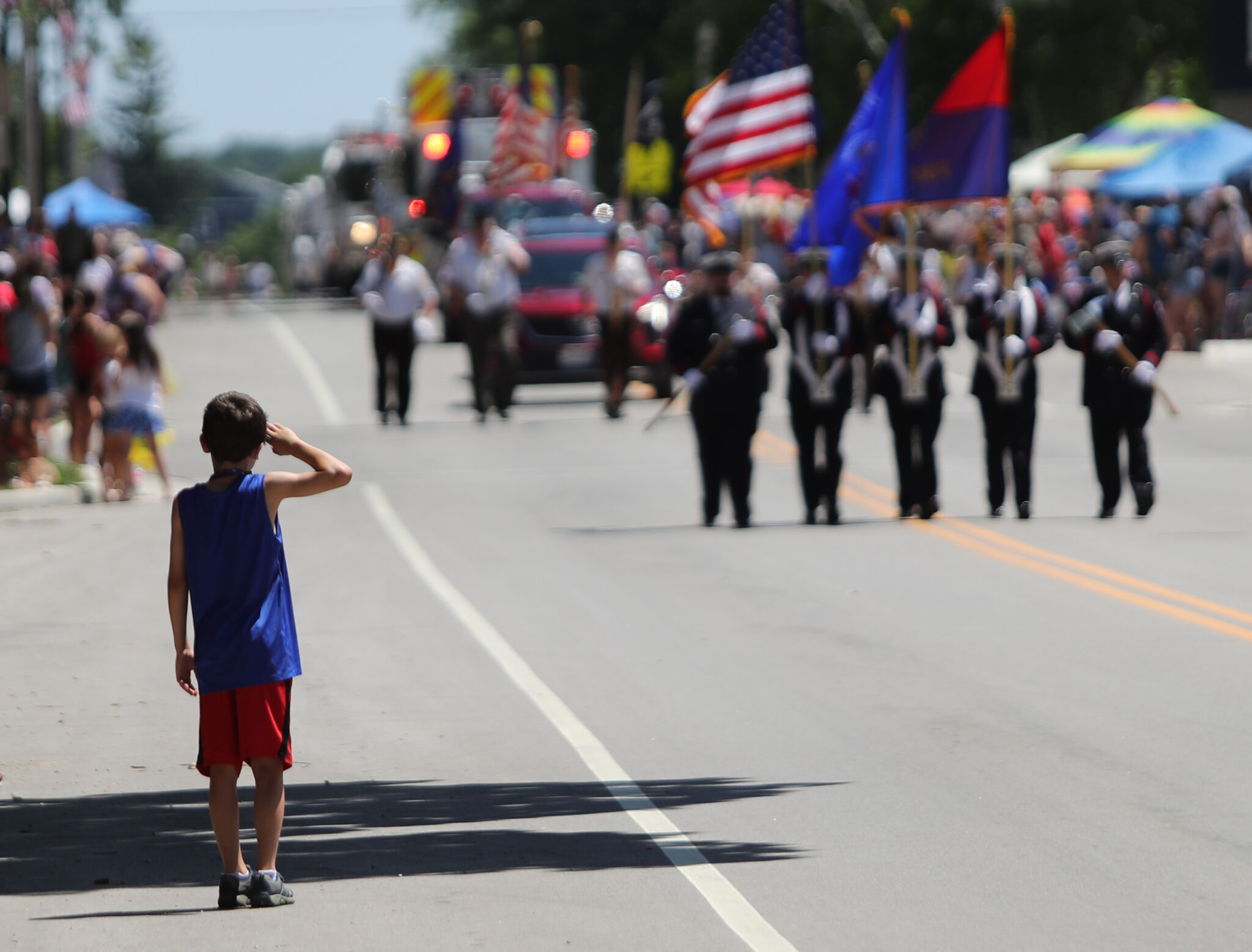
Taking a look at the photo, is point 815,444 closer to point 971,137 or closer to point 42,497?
point 971,137

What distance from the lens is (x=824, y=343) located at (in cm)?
1703

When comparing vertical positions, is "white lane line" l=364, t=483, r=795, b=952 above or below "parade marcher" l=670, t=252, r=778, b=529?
below

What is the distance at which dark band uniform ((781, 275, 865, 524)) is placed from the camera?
17109mm

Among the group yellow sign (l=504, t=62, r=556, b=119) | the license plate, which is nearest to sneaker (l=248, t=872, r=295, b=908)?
the license plate

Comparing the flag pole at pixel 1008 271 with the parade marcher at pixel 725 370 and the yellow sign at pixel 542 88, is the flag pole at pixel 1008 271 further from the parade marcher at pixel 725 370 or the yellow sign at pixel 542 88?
the yellow sign at pixel 542 88

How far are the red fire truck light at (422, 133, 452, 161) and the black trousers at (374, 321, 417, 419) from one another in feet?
51.6

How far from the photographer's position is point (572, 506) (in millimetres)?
18844

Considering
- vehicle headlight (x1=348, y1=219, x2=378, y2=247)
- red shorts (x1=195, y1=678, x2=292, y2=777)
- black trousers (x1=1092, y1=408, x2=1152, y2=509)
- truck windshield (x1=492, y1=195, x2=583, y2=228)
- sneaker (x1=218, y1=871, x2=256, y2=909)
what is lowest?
sneaker (x1=218, y1=871, x2=256, y2=909)

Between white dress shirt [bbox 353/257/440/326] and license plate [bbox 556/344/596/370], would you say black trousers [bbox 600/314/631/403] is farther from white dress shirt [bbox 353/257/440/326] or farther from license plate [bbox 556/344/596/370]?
license plate [bbox 556/344/596/370]

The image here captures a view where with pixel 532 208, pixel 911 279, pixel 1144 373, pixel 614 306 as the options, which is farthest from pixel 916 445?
pixel 532 208

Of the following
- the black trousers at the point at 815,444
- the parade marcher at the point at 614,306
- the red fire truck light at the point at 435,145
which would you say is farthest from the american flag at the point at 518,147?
the black trousers at the point at 815,444

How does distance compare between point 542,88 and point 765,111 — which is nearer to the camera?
point 765,111

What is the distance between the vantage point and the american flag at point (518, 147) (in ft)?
121

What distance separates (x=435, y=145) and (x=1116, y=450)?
2664cm
